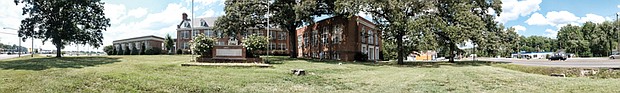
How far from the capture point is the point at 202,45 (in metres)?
21.6

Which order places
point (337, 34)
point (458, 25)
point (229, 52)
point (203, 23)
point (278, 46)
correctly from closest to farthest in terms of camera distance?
point (229, 52), point (458, 25), point (337, 34), point (278, 46), point (203, 23)

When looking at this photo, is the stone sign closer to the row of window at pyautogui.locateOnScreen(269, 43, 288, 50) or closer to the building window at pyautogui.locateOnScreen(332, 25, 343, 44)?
the building window at pyautogui.locateOnScreen(332, 25, 343, 44)

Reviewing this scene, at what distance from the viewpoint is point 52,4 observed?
108 ft

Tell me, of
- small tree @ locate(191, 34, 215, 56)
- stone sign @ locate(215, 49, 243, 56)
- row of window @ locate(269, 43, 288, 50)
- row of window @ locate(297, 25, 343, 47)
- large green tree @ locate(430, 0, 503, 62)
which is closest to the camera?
stone sign @ locate(215, 49, 243, 56)

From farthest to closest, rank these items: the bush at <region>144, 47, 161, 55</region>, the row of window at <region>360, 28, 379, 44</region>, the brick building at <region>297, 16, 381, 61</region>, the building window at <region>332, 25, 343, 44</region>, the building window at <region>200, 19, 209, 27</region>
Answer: the building window at <region>200, 19, 209, 27</region> → the bush at <region>144, 47, 161, 55</region> → the row of window at <region>360, 28, 379, 44</region> → the building window at <region>332, 25, 343, 44</region> → the brick building at <region>297, 16, 381, 61</region>

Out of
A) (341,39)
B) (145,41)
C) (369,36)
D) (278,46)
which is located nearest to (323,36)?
(341,39)

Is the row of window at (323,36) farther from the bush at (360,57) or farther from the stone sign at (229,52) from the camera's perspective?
the stone sign at (229,52)

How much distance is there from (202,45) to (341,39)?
18141 mm

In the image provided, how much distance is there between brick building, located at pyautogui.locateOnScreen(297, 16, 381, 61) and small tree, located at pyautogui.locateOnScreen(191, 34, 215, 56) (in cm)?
1537

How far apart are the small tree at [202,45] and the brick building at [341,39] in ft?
50.4

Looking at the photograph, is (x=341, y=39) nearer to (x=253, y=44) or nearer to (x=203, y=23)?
(x=253, y=44)

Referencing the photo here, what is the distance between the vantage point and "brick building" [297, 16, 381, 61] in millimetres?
37000

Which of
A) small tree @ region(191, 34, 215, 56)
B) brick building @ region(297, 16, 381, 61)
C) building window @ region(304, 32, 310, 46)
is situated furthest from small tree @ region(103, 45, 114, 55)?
small tree @ region(191, 34, 215, 56)

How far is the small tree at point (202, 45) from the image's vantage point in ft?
70.9
